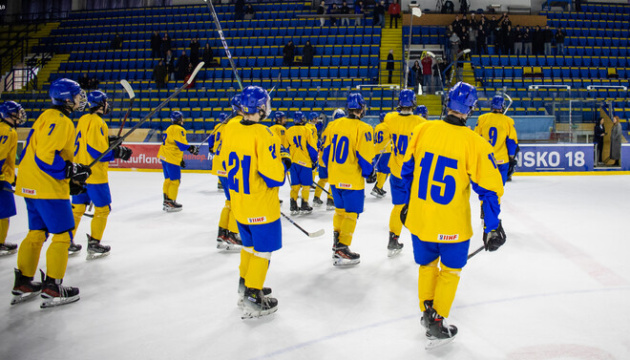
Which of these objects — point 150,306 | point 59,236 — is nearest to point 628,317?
point 150,306

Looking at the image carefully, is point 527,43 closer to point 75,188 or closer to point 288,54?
point 288,54

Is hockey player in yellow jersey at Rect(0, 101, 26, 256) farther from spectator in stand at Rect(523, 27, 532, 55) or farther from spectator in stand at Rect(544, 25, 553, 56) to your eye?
spectator in stand at Rect(544, 25, 553, 56)

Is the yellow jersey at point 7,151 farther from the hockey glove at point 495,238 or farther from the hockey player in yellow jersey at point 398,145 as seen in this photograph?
the hockey glove at point 495,238

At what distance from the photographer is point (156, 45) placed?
62.6ft

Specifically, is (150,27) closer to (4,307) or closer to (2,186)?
(2,186)

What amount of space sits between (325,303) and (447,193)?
1.52m

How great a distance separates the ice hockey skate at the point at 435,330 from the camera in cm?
322

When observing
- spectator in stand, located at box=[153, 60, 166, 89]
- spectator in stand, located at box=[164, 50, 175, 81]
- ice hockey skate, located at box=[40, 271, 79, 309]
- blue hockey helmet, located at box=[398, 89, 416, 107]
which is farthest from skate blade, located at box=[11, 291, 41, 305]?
spectator in stand, located at box=[164, 50, 175, 81]

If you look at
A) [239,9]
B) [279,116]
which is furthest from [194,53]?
[279,116]

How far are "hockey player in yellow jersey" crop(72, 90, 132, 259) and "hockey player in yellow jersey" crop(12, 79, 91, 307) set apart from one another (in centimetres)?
101

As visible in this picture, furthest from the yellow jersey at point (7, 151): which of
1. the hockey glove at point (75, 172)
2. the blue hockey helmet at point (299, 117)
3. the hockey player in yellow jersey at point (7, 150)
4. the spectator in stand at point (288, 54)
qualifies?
the spectator in stand at point (288, 54)

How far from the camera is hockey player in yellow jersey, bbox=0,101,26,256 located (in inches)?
182

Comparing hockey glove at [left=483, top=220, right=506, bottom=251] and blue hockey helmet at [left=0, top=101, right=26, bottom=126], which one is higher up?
blue hockey helmet at [left=0, top=101, right=26, bottom=126]

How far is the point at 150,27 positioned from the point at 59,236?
2023cm
